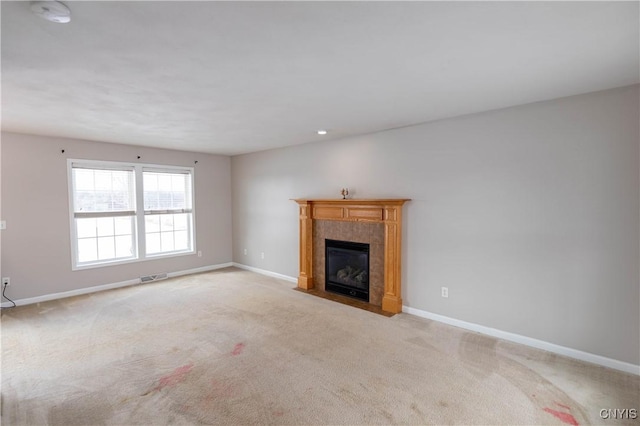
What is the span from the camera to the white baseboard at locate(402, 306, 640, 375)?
2709 millimetres

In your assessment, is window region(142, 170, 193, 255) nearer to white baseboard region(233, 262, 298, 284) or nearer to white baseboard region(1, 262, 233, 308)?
white baseboard region(1, 262, 233, 308)

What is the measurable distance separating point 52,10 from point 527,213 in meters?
3.84

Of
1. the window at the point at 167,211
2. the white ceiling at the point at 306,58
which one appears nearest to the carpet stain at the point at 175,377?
the white ceiling at the point at 306,58

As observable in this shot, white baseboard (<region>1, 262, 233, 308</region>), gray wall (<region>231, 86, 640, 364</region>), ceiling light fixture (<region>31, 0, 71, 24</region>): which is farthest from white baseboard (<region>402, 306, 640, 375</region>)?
white baseboard (<region>1, 262, 233, 308</region>)

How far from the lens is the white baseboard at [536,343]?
8.89 ft

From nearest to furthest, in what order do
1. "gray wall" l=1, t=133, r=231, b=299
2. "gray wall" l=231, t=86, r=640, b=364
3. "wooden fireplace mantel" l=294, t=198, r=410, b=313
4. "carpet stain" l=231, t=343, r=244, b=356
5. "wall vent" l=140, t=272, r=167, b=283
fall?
"gray wall" l=231, t=86, r=640, b=364, "carpet stain" l=231, t=343, r=244, b=356, "wooden fireplace mantel" l=294, t=198, r=410, b=313, "gray wall" l=1, t=133, r=231, b=299, "wall vent" l=140, t=272, r=167, b=283

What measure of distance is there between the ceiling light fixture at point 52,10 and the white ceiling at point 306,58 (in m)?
0.05

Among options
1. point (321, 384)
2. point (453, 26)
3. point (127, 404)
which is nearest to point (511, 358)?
point (321, 384)

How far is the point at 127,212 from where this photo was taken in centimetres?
535

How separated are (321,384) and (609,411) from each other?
2.04 m

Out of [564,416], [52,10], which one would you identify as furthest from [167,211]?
[564,416]

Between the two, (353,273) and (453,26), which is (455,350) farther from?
(453,26)

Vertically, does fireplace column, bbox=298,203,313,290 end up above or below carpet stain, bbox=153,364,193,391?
above

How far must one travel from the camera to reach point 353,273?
15.6ft
